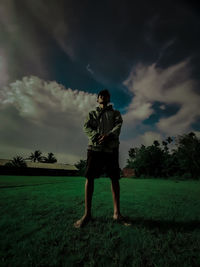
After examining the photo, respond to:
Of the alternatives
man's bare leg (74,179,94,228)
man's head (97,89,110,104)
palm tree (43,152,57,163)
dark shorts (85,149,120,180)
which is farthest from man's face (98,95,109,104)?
palm tree (43,152,57,163)

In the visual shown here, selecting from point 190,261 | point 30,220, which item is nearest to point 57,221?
point 30,220

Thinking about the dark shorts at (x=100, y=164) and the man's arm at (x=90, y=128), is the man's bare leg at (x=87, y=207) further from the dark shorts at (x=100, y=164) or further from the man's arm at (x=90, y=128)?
the man's arm at (x=90, y=128)

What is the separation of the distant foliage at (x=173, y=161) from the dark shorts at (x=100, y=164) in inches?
1660

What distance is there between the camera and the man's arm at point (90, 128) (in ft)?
7.37

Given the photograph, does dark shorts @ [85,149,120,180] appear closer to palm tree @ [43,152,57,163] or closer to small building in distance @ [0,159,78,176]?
small building in distance @ [0,159,78,176]

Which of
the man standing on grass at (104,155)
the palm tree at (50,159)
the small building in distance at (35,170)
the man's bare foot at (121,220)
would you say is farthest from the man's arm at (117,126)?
the palm tree at (50,159)

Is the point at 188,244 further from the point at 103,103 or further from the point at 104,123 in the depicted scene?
the point at 103,103

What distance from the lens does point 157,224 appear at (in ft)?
6.26

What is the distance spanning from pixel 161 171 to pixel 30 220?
160 feet

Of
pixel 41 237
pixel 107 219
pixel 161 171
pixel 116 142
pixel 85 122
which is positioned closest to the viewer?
pixel 41 237

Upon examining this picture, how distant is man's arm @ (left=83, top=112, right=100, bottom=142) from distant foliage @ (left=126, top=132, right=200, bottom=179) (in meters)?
42.3

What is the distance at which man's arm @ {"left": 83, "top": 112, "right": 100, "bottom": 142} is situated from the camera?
7.37 feet

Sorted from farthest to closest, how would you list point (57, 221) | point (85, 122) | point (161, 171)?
point (161, 171) → point (85, 122) → point (57, 221)

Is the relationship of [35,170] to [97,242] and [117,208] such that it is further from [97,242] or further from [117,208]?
[97,242]
